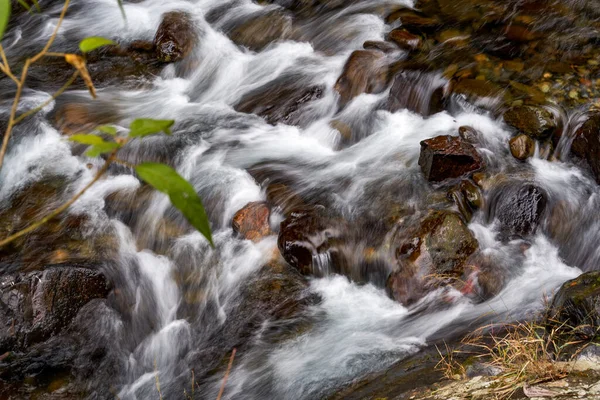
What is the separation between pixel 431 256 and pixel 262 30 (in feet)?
15.6

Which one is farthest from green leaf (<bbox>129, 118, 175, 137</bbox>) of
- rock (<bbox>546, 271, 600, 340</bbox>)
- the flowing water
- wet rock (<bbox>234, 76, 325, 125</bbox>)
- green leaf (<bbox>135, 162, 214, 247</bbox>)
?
wet rock (<bbox>234, 76, 325, 125</bbox>)

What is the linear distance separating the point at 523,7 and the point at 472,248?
364 centimetres

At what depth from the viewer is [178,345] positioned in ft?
16.1

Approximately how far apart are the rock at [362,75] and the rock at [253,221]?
1854 mm

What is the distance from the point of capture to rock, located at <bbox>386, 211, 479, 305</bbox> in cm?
486

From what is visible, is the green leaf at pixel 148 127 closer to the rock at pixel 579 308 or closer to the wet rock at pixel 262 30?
the rock at pixel 579 308

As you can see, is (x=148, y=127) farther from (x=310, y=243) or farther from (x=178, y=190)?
(x=310, y=243)

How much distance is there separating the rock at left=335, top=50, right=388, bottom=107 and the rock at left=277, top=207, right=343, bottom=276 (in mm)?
1991

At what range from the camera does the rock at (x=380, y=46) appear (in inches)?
286

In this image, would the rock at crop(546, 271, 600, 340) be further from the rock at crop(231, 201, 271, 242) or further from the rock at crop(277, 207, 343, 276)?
the rock at crop(231, 201, 271, 242)

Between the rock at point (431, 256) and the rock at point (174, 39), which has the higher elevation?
the rock at point (174, 39)

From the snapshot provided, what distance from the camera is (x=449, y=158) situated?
560 cm

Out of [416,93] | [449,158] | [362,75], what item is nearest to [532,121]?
[449,158]

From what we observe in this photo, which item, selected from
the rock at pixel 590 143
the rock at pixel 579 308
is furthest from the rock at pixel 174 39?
the rock at pixel 579 308
